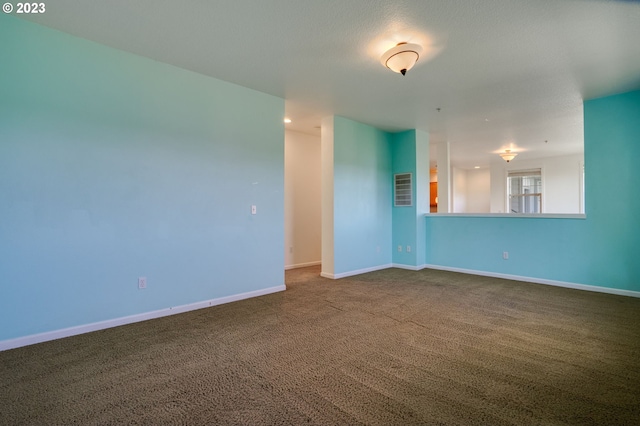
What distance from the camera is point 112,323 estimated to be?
2.75 metres

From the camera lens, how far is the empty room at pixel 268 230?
180 cm

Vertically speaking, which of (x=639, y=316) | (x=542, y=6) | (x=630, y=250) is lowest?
(x=639, y=316)

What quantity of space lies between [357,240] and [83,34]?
14.2ft

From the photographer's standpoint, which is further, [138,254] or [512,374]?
[138,254]

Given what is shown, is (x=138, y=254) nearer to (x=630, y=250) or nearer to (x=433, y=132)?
(x=433, y=132)

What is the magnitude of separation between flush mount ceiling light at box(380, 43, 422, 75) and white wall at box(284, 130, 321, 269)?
3.19 m

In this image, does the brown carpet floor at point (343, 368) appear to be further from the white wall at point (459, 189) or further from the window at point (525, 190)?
the white wall at point (459, 189)

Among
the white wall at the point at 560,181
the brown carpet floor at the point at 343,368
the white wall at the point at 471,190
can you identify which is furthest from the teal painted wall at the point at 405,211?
the white wall at the point at 471,190

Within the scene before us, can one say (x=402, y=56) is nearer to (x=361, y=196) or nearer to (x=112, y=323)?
(x=361, y=196)

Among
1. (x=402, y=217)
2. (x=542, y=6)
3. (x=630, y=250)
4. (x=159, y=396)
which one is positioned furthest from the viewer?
(x=402, y=217)

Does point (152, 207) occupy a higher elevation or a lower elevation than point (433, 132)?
→ lower

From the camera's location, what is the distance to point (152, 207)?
9.82ft

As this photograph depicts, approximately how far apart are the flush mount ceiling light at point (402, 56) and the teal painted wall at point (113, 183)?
1.85 meters

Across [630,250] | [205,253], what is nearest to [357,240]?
[205,253]
